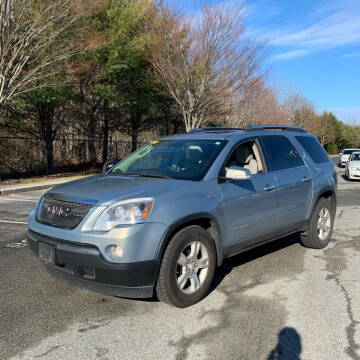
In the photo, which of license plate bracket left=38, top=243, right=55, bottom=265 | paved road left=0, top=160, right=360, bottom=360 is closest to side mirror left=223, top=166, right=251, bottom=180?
paved road left=0, top=160, right=360, bottom=360

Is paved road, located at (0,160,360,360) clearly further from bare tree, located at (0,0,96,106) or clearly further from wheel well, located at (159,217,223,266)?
bare tree, located at (0,0,96,106)

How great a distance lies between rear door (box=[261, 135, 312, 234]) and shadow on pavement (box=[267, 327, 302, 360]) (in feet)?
5.90

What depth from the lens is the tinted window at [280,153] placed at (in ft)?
16.2

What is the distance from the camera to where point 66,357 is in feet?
9.33

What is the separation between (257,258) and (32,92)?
13.2 meters

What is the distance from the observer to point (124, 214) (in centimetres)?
336

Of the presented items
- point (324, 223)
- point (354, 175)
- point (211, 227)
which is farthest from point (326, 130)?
A: point (211, 227)

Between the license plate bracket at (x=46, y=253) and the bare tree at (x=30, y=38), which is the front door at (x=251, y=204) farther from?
the bare tree at (x=30, y=38)

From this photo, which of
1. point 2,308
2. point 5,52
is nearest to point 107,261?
point 2,308

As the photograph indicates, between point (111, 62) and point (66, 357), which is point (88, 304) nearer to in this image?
point (66, 357)

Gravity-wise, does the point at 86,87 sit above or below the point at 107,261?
above

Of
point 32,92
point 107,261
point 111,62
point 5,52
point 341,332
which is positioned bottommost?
point 341,332

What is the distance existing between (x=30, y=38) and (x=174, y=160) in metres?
11.5

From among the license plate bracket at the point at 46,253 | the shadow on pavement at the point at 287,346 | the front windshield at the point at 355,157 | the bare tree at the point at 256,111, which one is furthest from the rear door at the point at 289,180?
the front windshield at the point at 355,157
